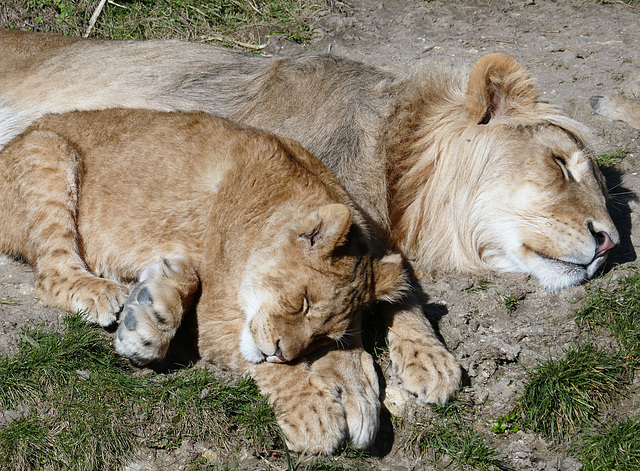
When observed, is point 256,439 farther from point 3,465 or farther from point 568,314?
point 568,314

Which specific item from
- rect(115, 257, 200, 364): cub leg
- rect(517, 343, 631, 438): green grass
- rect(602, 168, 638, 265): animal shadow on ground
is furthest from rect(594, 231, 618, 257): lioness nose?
rect(115, 257, 200, 364): cub leg

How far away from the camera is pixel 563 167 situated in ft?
15.7

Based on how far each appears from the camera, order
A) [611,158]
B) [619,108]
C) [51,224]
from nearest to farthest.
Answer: [51,224] → [611,158] → [619,108]

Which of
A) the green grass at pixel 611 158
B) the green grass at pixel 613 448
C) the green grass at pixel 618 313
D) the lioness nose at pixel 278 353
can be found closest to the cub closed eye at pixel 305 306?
the lioness nose at pixel 278 353

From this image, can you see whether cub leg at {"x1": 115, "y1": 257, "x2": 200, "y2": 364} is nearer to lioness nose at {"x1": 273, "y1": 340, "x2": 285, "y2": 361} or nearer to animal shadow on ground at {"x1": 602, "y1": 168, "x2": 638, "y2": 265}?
lioness nose at {"x1": 273, "y1": 340, "x2": 285, "y2": 361}

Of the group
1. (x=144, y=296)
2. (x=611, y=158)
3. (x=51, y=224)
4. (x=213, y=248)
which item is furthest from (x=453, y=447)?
(x=611, y=158)

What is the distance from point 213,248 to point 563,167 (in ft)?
7.67

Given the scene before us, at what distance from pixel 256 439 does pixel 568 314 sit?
211 cm

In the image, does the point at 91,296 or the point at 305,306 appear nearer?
the point at 305,306

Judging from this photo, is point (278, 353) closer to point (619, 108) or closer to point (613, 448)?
point (613, 448)

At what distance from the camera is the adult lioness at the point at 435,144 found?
4629mm

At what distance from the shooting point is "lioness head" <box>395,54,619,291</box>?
455 centimetres

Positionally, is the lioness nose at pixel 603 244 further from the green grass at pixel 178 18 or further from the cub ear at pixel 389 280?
the green grass at pixel 178 18

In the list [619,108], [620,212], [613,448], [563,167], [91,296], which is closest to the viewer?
[613,448]
